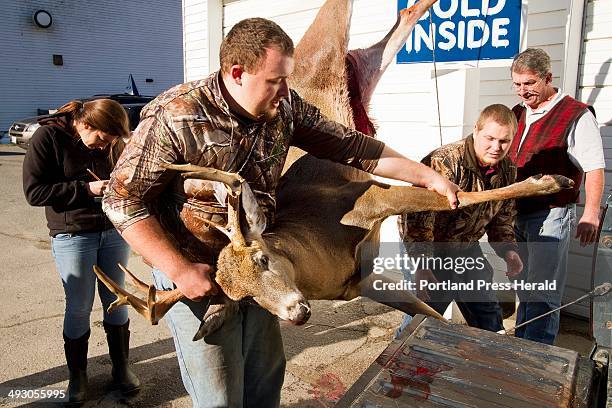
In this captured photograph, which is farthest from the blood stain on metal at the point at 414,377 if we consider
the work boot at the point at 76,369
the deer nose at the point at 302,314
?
the work boot at the point at 76,369

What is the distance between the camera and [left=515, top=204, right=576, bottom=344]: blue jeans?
3.73m

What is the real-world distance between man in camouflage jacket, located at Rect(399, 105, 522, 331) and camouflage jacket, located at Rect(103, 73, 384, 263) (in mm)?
1179

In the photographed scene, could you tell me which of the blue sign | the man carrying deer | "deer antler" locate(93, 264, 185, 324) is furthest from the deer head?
the blue sign

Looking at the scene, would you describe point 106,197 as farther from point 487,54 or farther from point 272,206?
point 487,54

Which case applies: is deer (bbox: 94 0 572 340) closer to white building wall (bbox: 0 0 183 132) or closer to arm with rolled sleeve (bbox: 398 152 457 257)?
arm with rolled sleeve (bbox: 398 152 457 257)

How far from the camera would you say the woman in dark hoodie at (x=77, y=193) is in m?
3.51

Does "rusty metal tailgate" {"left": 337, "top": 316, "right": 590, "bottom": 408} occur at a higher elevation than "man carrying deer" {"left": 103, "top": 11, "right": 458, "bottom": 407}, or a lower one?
lower

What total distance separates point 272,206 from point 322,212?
287mm

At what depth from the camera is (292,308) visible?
181 cm

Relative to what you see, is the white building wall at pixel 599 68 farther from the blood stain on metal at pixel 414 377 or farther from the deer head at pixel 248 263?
the deer head at pixel 248 263

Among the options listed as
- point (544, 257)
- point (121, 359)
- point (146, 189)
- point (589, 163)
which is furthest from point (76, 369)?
point (589, 163)

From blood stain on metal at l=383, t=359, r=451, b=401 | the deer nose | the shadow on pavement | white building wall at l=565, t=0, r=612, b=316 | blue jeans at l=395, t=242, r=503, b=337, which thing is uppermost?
white building wall at l=565, t=0, r=612, b=316

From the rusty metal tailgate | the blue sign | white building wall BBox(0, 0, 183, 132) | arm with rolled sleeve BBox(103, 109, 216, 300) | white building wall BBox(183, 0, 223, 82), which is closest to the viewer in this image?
the rusty metal tailgate

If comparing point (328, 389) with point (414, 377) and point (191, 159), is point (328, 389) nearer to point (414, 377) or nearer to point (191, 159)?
point (414, 377)
